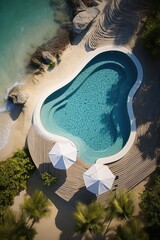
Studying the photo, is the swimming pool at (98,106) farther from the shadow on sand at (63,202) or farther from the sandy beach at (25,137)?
the shadow on sand at (63,202)

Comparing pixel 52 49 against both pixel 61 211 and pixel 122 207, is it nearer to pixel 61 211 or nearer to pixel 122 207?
pixel 61 211

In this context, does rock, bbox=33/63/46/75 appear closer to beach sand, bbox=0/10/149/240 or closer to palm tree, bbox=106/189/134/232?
beach sand, bbox=0/10/149/240

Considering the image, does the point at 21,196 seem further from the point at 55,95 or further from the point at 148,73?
the point at 148,73

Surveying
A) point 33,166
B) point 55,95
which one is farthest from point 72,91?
point 33,166

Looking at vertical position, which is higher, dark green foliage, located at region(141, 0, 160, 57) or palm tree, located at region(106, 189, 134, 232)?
dark green foliage, located at region(141, 0, 160, 57)

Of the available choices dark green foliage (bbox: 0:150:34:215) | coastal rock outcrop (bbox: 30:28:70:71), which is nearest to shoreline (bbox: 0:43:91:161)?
coastal rock outcrop (bbox: 30:28:70:71)

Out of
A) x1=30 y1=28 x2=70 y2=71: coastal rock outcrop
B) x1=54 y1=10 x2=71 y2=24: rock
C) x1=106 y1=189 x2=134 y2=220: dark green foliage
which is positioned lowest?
x1=106 y1=189 x2=134 y2=220: dark green foliage
